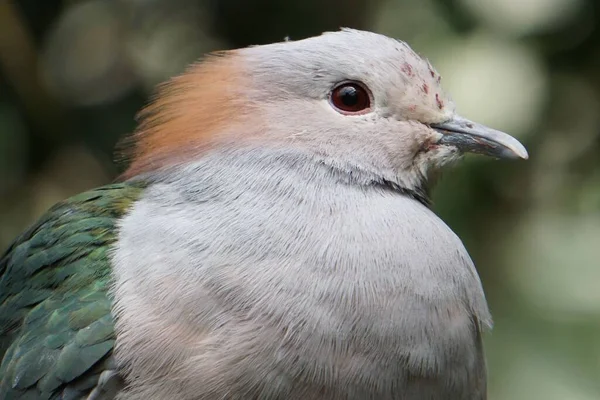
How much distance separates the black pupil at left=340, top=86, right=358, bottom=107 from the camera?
6.31ft

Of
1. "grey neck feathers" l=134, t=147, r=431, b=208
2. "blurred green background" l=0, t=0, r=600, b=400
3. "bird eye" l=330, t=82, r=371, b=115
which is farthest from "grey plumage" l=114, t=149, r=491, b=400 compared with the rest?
"blurred green background" l=0, t=0, r=600, b=400

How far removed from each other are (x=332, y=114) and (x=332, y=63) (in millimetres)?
120

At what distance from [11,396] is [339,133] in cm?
87

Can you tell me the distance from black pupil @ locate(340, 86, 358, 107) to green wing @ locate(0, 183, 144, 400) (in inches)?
19.6

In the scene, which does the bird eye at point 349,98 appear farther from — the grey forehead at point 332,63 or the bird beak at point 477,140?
the bird beak at point 477,140

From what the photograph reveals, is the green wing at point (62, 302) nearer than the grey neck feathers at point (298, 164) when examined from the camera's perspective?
Yes

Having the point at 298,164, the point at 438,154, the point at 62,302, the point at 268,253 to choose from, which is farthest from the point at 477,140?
the point at 62,302

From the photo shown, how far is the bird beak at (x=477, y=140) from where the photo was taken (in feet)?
6.41

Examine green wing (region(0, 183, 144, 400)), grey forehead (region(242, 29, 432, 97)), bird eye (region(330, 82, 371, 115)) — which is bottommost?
green wing (region(0, 183, 144, 400))

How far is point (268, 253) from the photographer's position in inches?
65.0

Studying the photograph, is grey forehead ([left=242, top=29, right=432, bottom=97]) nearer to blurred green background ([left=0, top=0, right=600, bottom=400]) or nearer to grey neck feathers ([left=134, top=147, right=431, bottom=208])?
grey neck feathers ([left=134, top=147, right=431, bottom=208])

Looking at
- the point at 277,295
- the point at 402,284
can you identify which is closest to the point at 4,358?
the point at 277,295

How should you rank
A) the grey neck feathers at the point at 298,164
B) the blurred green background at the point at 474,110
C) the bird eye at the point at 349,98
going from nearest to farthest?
the grey neck feathers at the point at 298,164, the bird eye at the point at 349,98, the blurred green background at the point at 474,110

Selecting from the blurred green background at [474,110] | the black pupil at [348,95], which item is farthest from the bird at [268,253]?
the blurred green background at [474,110]
